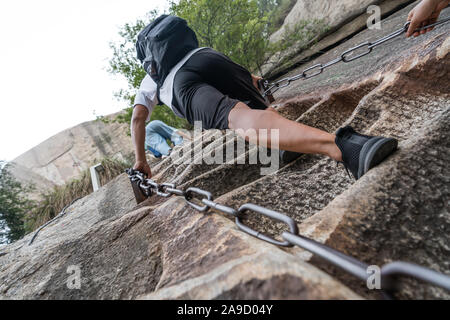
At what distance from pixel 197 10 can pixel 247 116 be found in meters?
5.87

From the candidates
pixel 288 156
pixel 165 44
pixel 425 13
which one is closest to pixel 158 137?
pixel 165 44

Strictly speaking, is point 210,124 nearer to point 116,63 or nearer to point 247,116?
point 247,116

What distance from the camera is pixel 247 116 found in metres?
1.09

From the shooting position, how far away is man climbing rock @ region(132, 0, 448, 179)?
0.97m

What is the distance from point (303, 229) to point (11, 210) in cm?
895

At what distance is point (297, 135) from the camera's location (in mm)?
1001

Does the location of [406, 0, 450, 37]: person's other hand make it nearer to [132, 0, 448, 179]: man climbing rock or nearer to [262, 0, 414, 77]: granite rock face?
[132, 0, 448, 179]: man climbing rock

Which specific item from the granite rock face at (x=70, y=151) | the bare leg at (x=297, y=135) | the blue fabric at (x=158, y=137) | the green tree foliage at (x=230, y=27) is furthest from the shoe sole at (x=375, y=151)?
the granite rock face at (x=70, y=151)

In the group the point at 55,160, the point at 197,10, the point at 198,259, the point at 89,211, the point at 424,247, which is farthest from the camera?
the point at 55,160

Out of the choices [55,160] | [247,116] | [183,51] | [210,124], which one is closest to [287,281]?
[247,116]

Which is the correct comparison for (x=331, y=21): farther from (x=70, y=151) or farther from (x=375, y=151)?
(x=70, y=151)

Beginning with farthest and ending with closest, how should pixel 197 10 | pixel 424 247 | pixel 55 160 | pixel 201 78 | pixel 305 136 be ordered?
pixel 55 160, pixel 197 10, pixel 201 78, pixel 305 136, pixel 424 247

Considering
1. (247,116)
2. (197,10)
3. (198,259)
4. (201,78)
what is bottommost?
(198,259)

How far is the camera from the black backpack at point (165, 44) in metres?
1.63
